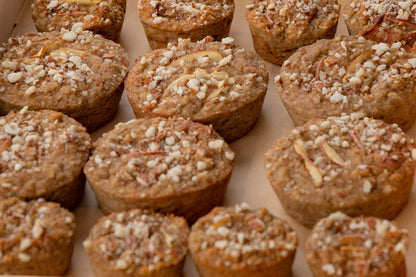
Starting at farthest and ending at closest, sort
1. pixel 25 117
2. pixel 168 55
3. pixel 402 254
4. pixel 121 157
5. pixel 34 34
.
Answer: pixel 34 34, pixel 168 55, pixel 25 117, pixel 121 157, pixel 402 254

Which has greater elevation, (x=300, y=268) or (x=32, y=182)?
(x=32, y=182)

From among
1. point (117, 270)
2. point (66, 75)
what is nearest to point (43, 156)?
point (66, 75)

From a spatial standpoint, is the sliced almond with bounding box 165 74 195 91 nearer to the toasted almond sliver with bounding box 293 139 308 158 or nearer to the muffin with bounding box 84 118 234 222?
the muffin with bounding box 84 118 234 222

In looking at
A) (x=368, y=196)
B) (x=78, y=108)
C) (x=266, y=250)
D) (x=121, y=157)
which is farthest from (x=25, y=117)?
(x=368, y=196)

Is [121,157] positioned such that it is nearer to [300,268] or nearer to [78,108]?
[78,108]

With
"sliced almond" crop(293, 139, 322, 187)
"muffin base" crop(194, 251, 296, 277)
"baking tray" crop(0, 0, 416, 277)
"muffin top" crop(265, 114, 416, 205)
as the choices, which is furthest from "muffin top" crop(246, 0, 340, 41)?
"muffin base" crop(194, 251, 296, 277)
